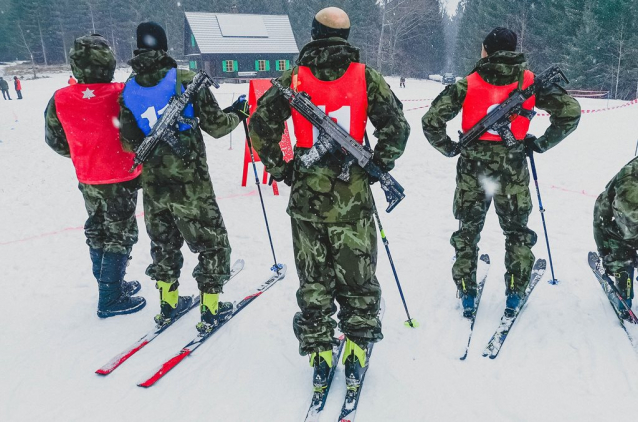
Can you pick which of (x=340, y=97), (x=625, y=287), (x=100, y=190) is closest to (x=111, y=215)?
(x=100, y=190)

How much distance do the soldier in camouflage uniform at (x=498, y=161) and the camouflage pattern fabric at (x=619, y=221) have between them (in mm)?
565

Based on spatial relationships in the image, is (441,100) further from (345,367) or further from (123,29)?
(123,29)

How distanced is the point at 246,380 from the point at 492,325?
7.16 ft

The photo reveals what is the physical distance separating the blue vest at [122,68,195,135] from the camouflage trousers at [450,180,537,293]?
2.53m

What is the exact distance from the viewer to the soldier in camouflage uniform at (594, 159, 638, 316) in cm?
331

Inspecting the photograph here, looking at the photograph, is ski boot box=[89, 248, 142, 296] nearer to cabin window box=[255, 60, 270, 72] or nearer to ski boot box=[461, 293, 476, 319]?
ski boot box=[461, 293, 476, 319]

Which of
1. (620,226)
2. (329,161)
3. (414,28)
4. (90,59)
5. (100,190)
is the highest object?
(414,28)

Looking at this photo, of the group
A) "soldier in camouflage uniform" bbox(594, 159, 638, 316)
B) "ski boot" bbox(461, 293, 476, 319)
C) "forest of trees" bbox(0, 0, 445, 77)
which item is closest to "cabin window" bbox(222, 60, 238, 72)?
"forest of trees" bbox(0, 0, 445, 77)

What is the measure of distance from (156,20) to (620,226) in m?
71.6

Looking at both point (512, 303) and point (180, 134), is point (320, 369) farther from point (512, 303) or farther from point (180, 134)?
point (180, 134)

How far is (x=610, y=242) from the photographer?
3.80 metres

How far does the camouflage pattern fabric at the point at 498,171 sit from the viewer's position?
3.45 m

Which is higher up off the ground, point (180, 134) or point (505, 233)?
point (180, 134)

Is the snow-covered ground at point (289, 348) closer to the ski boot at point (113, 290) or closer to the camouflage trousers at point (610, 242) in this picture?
the ski boot at point (113, 290)
